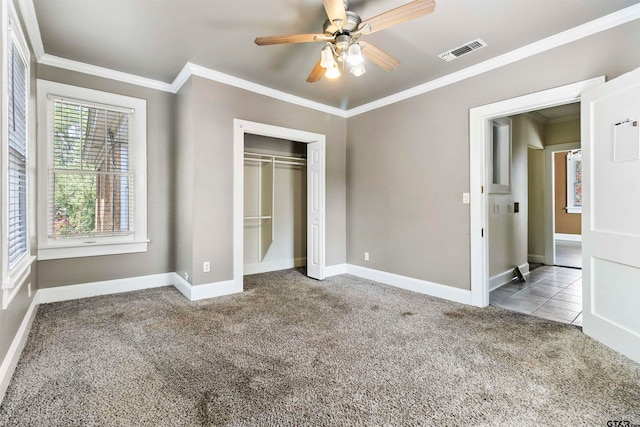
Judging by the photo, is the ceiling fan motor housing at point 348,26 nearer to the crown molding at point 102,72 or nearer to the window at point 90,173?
the crown molding at point 102,72

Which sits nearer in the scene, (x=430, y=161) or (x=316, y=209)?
(x=430, y=161)

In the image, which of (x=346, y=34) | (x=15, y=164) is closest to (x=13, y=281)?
(x=15, y=164)

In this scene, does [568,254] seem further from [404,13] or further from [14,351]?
[14,351]

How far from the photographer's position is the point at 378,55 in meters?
2.46

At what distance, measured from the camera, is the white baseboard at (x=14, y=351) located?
67.3 inches

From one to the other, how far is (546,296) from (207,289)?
4.04 meters

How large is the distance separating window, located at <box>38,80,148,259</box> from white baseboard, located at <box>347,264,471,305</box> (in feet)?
9.82

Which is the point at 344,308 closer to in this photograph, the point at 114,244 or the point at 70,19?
the point at 114,244

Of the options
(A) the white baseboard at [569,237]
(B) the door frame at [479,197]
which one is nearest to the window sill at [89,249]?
(B) the door frame at [479,197]

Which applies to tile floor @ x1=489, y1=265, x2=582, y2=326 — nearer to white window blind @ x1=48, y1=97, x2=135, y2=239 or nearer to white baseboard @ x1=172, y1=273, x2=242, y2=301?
white baseboard @ x1=172, y1=273, x2=242, y2=301

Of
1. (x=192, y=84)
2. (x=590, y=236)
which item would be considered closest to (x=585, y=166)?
(x=590, y=236)

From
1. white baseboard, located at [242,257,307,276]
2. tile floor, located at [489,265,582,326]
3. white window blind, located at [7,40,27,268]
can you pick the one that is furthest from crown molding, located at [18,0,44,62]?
tile floor, located at [489,265,582,326]

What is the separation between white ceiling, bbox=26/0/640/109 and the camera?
7.55 ft

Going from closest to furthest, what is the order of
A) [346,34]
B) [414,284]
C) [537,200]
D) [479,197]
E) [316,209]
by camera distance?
[346,34] → [479,197] → [414,284] → [316,209] → [537,200]
